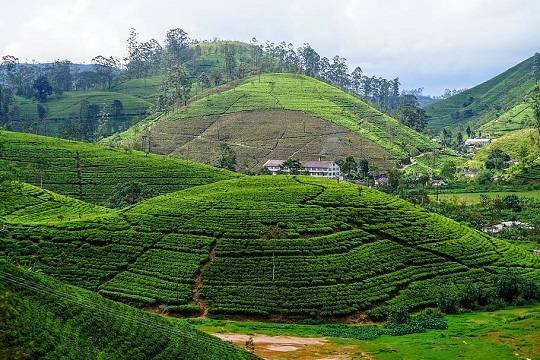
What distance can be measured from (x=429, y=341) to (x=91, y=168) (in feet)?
224

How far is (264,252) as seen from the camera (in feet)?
196

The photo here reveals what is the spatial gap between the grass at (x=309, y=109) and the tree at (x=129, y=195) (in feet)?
211

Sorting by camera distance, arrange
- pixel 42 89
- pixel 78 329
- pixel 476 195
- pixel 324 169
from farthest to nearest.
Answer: pixel 42 89
pixel 324 169
pixel 476 195
pixel 78 329

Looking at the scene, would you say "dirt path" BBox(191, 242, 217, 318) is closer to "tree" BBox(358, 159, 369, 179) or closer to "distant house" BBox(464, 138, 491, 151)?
"tree" BBox(358, 159, 369, 179)

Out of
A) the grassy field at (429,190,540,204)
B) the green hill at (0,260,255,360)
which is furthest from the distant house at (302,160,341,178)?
the green hill at (0,260,255,360)

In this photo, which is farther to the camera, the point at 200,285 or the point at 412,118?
the point at 412,118

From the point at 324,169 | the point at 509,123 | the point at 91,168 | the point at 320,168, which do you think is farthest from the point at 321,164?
the point at 509,123

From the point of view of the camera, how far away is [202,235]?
62.2 metres

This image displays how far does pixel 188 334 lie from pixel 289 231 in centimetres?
2860

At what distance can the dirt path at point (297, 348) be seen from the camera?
142ft

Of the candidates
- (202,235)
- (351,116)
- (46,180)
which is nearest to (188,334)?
(202,235)

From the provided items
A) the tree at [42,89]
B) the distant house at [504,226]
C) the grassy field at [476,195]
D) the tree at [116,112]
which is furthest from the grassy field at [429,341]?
the tree at [42,89]

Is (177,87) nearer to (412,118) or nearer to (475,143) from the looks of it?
(412,118)

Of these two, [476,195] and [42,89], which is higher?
[42,89]
